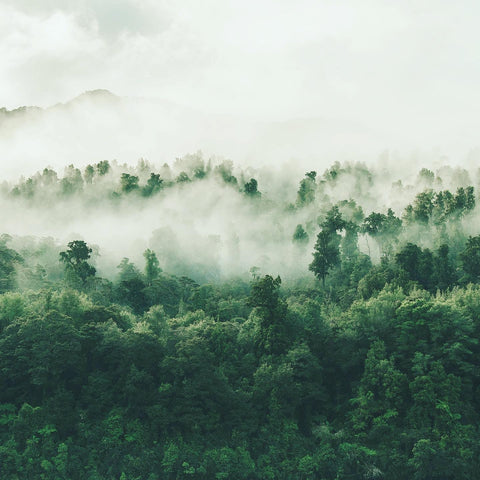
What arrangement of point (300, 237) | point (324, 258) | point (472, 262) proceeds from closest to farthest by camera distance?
point (472, 262), point (324, 258), point (300, 237)

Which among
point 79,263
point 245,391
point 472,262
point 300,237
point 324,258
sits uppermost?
point 79,263

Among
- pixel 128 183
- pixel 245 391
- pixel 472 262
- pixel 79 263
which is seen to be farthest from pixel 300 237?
pixel 245 391

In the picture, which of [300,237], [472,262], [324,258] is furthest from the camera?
[300,237]

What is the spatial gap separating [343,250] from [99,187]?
75175 millimetres

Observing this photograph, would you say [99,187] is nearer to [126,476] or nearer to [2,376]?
[2,376]

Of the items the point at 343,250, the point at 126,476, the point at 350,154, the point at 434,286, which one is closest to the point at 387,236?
the point at 343,250

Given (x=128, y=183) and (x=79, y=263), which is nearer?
(x=79, y=263)

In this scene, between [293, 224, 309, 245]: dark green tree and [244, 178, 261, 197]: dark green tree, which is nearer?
[293, 224, 309, 245]: dark green tree

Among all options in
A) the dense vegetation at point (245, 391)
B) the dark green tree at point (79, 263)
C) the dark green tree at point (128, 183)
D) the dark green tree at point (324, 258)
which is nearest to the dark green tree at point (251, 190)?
the dark green tree at point (128, 183)

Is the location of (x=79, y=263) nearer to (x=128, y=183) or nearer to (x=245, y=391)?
(x=245, y=391)

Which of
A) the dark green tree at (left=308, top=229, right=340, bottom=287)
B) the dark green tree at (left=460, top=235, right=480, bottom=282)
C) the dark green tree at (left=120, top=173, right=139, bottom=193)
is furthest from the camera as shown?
the dark green tree at (left=120, top=173, right=139, bottom=193)

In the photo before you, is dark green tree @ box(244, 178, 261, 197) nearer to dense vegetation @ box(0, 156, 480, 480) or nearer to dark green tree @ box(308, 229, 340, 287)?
dark green tree @ box(308, 229, 340, 287)

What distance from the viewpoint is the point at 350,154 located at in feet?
635

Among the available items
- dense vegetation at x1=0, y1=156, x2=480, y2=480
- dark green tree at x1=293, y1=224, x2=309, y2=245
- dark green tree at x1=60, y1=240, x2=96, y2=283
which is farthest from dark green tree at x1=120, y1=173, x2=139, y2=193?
dense vegetation at x1=0, y1=156, x2=480, y2=480
